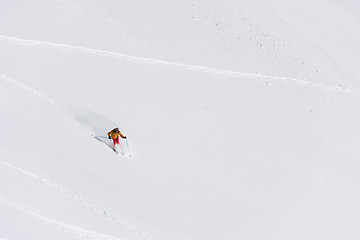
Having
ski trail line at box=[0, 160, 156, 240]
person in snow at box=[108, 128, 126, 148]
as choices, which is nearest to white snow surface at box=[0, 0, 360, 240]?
ski trail line at box=[0, 160, 156, 240]

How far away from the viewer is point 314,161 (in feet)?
65.1

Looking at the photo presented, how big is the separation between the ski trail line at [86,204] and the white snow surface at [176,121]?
3cm

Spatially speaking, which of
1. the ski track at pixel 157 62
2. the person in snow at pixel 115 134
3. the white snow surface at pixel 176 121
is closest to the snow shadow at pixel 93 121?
the white snow surface at pixel 176 121

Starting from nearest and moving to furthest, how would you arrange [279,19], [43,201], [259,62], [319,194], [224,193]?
[43,201]
[224,193]
[319,194]
[259,62]
[279,19]

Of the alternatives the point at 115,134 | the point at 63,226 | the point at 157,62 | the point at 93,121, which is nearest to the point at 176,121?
the point at 93,121

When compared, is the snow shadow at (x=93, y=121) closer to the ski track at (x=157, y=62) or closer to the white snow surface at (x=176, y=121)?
the white snow surface at (x=176, y=121)

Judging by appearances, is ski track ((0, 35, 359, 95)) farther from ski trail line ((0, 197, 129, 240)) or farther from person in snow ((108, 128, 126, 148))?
ski trail line ((0, 197, 129, 240))

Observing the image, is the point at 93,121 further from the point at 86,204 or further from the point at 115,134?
the point at 86,204

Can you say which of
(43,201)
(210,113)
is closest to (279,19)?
(210,113)

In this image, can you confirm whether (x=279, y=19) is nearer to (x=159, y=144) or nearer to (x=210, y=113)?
(x=210, y=113)

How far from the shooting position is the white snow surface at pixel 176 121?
1478 cm

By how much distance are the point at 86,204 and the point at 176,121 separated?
5.78 metres

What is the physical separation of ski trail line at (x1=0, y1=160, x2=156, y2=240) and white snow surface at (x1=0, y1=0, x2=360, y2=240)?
0.03 m

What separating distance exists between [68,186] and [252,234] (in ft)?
15.7
